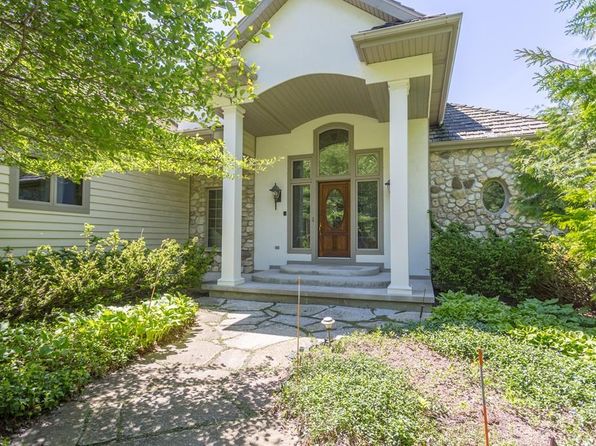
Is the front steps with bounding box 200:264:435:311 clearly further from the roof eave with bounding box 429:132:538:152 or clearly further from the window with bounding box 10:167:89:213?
the roof eave with bounding box 429:132:538:152

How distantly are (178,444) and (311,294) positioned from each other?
3.89 m

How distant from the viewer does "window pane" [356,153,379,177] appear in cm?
775

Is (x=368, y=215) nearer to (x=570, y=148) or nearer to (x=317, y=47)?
(x=317, y=47)

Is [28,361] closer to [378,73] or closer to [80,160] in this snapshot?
[80,160]

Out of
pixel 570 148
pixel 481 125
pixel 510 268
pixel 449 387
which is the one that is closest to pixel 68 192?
pixel 449 387

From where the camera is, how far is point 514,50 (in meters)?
2.50

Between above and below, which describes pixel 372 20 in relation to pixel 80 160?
above

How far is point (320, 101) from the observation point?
7.11 meters

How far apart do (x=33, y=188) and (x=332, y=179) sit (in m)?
5.87

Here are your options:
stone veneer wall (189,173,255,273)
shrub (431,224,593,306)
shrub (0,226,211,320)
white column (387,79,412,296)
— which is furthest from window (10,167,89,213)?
shrub (431,224,593,306)

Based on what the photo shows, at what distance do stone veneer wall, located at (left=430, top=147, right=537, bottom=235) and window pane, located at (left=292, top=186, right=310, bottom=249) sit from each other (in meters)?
2.95

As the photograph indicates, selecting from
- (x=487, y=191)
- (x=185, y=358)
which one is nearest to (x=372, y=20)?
(x=487, y=191)

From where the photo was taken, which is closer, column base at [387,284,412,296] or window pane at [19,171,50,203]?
column base at [387,284,412,296]

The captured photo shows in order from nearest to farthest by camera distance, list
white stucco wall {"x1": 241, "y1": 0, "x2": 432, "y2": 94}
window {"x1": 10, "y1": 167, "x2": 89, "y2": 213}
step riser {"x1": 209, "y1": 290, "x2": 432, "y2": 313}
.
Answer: step riser {"x1": 209, "y1": 290, "x2": 432, "y2": 313} < window {"x1": 10, "y1": 167, "x2": 89, "y2": 213} < white stucco wall {"x1": 241, "y1": 0, "x2": 432, "y2": 94}
